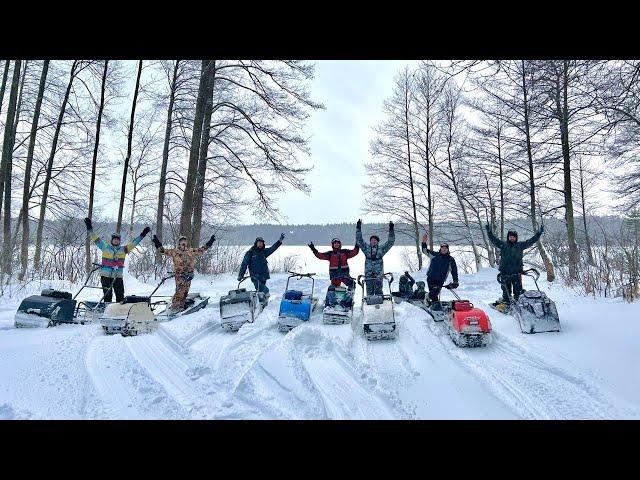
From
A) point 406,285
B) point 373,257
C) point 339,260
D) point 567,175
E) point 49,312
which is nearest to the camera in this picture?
point 49,312

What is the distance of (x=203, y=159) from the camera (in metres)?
13.1

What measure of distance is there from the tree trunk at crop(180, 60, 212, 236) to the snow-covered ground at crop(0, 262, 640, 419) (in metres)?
6.47

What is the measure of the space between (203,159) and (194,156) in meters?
0.74

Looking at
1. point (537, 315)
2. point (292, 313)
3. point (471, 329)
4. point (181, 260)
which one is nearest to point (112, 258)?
point (181, 260)

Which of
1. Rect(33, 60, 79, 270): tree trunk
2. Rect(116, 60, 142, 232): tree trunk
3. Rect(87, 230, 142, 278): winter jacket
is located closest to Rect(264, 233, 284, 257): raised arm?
Rect(87, 230, 142, 278): winter jacket

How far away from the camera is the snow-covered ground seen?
10.7 ft

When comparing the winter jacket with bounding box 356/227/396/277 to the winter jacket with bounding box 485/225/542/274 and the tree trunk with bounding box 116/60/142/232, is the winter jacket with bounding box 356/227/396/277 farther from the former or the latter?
the tree trunk with bounding box 116/60/142/232

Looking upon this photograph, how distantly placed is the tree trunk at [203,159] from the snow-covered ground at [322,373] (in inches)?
277

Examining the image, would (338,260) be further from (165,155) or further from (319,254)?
(165,155)

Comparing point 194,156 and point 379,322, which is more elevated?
point 194,156

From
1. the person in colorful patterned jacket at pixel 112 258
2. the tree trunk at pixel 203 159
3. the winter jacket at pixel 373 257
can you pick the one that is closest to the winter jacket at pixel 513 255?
the winter jacket at pixel 373 257

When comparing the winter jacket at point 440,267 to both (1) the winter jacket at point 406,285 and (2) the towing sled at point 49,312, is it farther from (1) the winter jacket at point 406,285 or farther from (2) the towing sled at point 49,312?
(2) the towing sled at point 49,312
